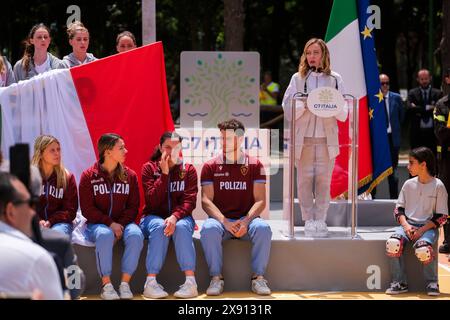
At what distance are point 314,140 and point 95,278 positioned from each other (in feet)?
7.19

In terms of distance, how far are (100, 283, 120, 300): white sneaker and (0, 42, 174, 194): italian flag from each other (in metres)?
1.19

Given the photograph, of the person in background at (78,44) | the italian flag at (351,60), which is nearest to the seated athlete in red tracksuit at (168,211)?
the person in background at (78,44)

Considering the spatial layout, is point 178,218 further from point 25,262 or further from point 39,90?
point 25,262

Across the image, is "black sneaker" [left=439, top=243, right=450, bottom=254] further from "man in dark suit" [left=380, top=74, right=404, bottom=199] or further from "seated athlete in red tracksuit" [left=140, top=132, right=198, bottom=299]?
"seated athlete in red tracksuit" [left=140, top=132, right=198, bottom=299]

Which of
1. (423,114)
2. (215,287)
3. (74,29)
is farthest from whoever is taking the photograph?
(423,114)

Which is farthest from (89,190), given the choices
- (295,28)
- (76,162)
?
(295,28)

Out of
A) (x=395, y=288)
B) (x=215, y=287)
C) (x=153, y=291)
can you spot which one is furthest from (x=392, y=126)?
(x=153, y=291)

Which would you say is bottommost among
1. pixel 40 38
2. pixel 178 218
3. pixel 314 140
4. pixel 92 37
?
pixel 178 218

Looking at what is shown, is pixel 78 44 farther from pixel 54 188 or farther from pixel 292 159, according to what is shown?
pixel 292 159

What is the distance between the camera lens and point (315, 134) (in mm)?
7473

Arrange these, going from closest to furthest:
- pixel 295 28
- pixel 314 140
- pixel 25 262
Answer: pixel 25 262 → pixel 314 140 → pixel 295 28

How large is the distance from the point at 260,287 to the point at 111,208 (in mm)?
1357

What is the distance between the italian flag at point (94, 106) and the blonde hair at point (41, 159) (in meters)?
0.47

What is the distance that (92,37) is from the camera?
2677 centimetres
